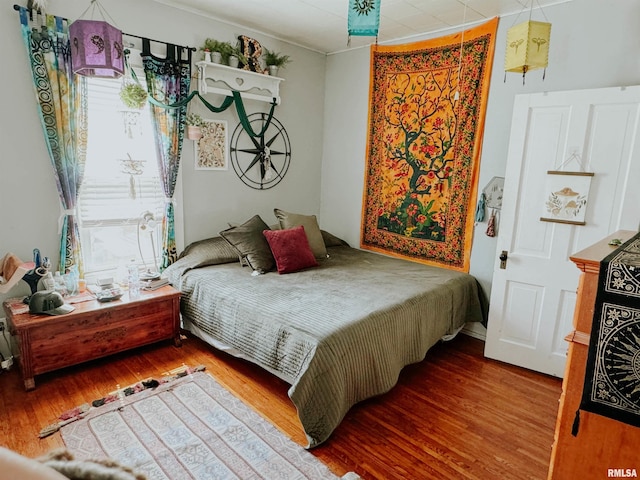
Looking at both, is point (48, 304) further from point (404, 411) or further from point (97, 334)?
point (404, 411)

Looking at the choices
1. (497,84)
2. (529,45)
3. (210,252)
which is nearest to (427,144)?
(497,84)

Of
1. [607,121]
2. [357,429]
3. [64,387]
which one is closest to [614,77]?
[607,121]

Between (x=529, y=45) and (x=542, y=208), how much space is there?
45.1 inches

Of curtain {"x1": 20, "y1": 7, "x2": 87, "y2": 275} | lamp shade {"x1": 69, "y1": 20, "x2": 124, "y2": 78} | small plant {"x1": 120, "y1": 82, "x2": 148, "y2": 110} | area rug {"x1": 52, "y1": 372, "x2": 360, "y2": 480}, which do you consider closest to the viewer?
area rug {"x1": 52, "y1": 372, "x2": 360, "y2": 480}

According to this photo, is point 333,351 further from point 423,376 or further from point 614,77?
point 614,77

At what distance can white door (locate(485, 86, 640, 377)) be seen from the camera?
8.08 ft

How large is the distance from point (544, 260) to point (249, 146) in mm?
2855

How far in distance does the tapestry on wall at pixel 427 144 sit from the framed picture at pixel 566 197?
71cm

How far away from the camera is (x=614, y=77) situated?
263 cm

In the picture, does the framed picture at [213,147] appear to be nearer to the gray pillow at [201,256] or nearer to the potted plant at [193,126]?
the potted plant at [193,126]

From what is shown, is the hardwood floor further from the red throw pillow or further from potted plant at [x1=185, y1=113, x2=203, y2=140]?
potted plant at [x1=185, y1=113, x2=203, y2=140]

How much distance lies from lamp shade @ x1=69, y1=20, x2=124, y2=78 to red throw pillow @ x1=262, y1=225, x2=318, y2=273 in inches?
65.5

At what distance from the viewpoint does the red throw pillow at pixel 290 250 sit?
128 inches

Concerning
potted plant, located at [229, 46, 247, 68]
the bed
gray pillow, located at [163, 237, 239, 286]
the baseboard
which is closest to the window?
gray pillow, located at [163, 237, 239, 286]
